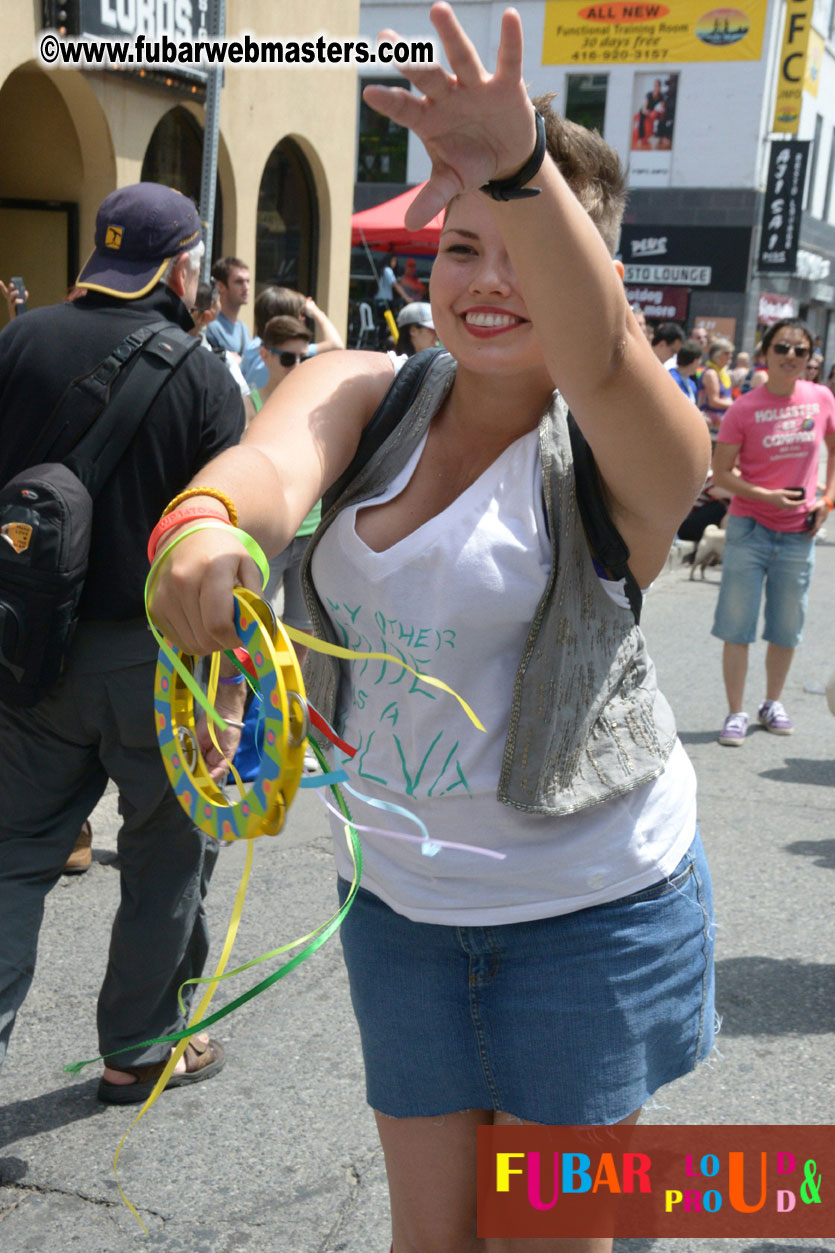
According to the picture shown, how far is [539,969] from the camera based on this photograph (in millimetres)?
1676

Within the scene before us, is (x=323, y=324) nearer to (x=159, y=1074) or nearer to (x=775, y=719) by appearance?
(x=775, y=719)

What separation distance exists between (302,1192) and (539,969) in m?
1.34

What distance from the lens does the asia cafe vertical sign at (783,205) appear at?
25.4 meters

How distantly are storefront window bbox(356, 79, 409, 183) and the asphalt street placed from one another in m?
25.1

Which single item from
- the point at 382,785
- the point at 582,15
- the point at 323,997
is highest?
the point at 582,15

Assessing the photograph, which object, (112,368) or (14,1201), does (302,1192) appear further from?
(112,368)

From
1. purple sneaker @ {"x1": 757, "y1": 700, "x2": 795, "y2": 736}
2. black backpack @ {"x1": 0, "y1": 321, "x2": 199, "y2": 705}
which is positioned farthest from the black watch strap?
purple sneaker @ {"x1": 757, "y1": 700, "x2": 795, "y2": 736}

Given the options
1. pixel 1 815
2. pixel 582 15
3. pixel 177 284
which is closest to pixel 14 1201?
pixel 1 815

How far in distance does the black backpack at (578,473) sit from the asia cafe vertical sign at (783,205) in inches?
1031

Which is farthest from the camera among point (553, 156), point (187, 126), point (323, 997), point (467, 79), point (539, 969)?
point (187, 126)

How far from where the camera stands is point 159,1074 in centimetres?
311

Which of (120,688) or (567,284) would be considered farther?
(120,688)

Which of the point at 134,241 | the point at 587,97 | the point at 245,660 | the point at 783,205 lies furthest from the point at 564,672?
the point at 587,97

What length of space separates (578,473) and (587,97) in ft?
89.2
